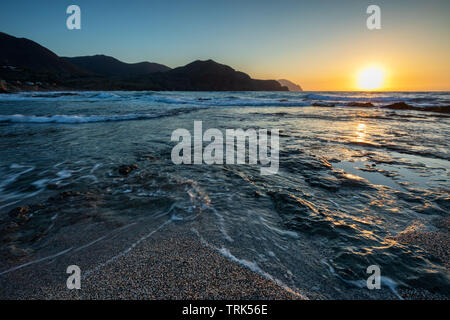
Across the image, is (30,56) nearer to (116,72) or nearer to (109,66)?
(116,72)

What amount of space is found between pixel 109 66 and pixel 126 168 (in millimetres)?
212167

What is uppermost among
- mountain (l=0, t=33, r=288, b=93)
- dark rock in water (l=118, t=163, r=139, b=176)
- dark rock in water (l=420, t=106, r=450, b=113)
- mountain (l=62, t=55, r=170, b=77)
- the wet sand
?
mountain (l=62, t=55, r=170, b=77)

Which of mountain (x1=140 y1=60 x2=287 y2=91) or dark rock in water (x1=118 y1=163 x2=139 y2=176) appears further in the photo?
mountain (x1=140 y1=60 x2=287 y2=91)

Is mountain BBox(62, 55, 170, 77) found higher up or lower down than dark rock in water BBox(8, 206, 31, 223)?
higher up

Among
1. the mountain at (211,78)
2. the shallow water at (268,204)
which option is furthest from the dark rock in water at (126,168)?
the mountain at (211,78)

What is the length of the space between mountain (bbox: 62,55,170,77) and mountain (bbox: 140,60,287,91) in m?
51.3

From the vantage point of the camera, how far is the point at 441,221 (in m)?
2.50

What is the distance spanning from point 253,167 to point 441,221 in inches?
112

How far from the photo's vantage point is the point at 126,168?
13.3 ft

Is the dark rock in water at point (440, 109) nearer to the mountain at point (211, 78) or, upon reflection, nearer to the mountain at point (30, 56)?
the mountain at point (211, 78)

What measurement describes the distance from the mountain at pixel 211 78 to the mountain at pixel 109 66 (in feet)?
168

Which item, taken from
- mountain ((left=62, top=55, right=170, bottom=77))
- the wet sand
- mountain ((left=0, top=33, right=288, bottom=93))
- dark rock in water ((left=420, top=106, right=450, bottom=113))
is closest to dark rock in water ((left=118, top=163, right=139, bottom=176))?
the wet sand

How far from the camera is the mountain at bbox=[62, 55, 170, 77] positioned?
549 ft

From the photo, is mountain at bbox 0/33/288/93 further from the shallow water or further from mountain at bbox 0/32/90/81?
the shallow water
